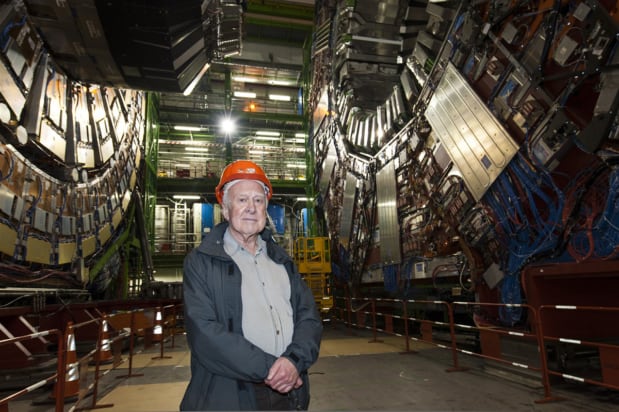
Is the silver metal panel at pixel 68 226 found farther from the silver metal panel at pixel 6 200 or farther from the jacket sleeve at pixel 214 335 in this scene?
the jacket sleeve at pixel 214 335

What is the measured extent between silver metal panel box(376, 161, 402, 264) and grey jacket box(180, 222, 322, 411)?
19.5 feet

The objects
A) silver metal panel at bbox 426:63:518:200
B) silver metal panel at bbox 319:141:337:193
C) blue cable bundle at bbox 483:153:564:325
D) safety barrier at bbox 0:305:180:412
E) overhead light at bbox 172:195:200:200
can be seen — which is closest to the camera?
safety barrier at bbox 0:305:180:412

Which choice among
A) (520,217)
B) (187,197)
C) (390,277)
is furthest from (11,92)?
(187,197)

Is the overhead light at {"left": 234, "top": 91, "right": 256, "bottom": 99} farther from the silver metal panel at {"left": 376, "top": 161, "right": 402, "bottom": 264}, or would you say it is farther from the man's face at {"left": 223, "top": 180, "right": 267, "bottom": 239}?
the man's face at {"left": 223, "top": 180, "right": 267, "bottom": 239}

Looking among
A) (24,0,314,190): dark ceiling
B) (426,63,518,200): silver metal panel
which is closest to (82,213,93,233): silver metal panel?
(24,0,314,190): dark ceiling

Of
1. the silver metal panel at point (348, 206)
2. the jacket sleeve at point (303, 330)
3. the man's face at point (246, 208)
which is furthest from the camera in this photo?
the silver metal panel at point (348, 206)

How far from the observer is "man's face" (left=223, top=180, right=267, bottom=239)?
5.69 feet

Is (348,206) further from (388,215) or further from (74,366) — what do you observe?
(74,366)

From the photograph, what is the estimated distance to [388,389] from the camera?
13.0ft

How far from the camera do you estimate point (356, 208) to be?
9.54 meters

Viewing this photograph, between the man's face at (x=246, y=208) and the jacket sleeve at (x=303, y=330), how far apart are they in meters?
0.32

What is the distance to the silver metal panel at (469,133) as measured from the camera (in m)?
4.50

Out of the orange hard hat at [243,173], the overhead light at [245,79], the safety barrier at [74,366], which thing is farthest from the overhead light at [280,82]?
→ the orange hard hat at [243,173]

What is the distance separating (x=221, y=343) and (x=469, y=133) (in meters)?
4.52
